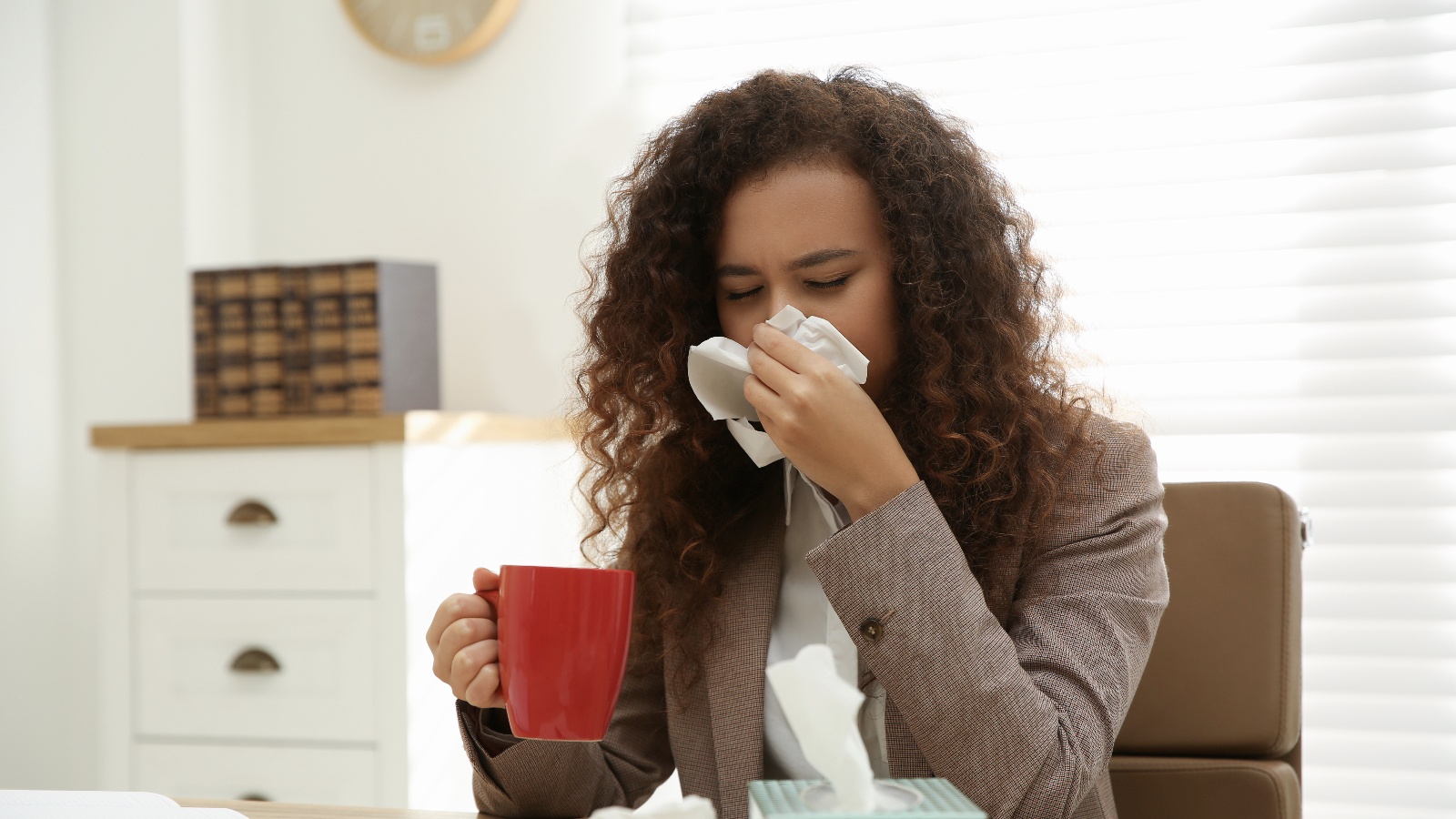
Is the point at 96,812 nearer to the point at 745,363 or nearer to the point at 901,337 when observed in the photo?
the point at 745,363

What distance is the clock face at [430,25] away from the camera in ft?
7.60

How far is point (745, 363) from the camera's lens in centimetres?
96

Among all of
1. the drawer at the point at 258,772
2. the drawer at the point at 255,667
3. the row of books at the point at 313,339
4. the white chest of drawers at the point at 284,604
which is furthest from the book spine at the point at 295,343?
the drawer at the point at 258,772

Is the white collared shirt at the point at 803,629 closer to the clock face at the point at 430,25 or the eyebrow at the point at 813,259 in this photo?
the eyebrow at the point at 813,259

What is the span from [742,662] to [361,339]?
3.85ft

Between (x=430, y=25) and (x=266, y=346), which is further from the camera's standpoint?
(x=430, y=25)

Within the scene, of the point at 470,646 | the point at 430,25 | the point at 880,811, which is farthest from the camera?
the point at 430,25

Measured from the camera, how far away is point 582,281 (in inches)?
89.5

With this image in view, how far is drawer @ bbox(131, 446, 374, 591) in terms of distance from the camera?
1854mm

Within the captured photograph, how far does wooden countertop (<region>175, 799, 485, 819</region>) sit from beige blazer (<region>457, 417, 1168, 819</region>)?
0.26 feet

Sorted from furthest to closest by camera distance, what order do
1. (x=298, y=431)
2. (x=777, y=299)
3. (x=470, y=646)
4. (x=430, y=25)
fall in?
(x=430, y=25), (x=298, y=431), (x=777, y=299), (x=470, y=646)

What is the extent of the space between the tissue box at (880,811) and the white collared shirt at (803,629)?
1.43 ft

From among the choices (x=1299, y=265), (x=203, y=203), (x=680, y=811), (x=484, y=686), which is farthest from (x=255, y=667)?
(x=1299, y=265)

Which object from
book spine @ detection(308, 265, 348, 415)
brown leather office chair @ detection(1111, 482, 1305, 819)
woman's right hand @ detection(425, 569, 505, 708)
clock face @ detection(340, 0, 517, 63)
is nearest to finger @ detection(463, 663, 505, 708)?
woman's right hand @ detection(425, 569, 505, 708)
